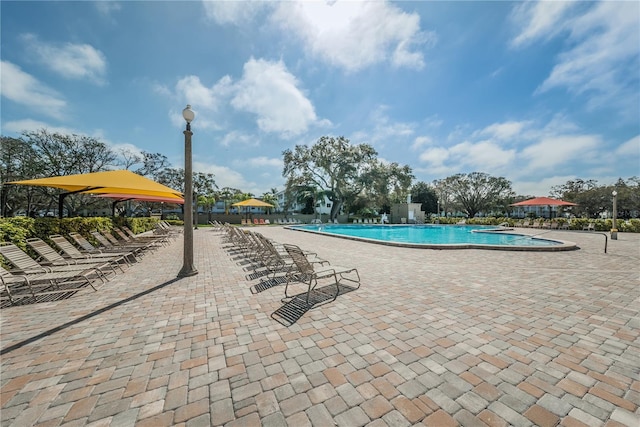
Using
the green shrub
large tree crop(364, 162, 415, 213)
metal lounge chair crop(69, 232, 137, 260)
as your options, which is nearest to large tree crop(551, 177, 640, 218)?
large tree crop(364, 162, 415, 213)

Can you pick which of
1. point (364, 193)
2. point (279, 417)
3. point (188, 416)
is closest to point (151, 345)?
point (188, 416)

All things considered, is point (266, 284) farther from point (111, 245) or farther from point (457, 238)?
point (457, 238)

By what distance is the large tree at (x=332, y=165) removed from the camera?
33.5m

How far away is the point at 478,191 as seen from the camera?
1845 inches

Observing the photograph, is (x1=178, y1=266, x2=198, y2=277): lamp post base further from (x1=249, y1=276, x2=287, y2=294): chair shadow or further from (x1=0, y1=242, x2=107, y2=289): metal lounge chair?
(x1=249, y1=276, x2=287, y2=294): chair shadow

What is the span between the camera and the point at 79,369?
92.8 inches

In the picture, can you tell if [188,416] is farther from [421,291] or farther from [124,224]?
[124,224]

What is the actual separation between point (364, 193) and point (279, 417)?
34.5m

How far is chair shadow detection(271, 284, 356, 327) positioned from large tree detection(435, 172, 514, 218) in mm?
50589

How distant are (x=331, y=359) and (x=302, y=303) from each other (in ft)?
5.43

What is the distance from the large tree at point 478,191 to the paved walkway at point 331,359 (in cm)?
4799

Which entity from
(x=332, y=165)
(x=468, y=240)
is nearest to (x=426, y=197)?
(x=332, y=165)

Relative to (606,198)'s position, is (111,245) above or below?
below

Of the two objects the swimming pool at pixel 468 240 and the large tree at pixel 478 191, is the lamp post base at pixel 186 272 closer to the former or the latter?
the swimming pool at pixel 468 240
